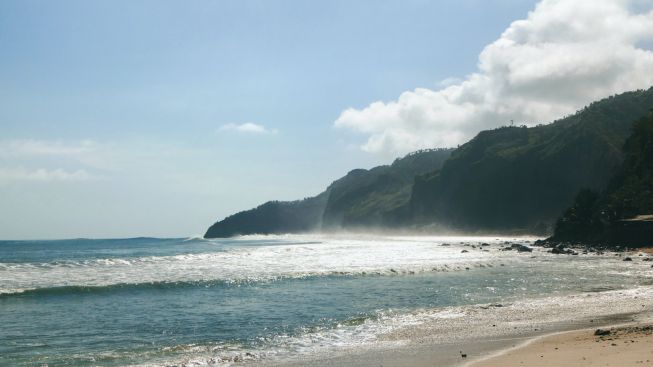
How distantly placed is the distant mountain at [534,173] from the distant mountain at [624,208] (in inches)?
1720

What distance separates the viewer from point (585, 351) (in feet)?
47.4

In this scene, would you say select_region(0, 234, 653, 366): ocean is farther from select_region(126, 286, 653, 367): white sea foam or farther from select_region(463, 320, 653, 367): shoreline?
select_region(463, 320, 653, 367): shoreline

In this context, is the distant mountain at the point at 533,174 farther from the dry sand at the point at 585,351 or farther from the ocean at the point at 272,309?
the dry sand at the point at 585,351

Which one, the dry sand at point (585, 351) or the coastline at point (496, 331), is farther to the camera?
the coastline at point (496, 331)

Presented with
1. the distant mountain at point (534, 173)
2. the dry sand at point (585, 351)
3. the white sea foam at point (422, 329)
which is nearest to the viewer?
the dry sand at point (585, 351)

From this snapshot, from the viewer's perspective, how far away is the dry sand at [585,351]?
13.2 metres

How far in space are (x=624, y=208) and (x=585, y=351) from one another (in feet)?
234

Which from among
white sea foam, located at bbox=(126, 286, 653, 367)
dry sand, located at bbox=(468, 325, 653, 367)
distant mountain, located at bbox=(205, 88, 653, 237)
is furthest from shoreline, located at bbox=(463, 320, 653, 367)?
distant mountain, located at bbox=(205, 88, 653, 237)

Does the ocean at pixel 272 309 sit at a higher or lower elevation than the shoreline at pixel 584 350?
lower

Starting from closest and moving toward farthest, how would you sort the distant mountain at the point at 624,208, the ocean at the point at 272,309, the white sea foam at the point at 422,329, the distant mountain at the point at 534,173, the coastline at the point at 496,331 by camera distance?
the coastline at the point at 496,331, the white sea foam at the point at 422,329, the ocean at the point at 272,309, the distant mountain at the point at 624,208, the distant mountain at the point at 534,173

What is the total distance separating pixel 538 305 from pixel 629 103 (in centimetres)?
18482

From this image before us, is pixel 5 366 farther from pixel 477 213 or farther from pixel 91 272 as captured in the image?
pixel 477 213

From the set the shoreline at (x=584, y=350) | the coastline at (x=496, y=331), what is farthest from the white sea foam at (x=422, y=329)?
the shoreline at (x=584, y=350)

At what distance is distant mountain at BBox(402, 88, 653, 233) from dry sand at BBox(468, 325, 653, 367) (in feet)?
437
